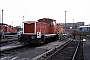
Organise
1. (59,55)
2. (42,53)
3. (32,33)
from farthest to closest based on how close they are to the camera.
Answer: (32,33) < (42,53) < (59,55)

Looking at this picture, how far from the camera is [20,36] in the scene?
820 inches

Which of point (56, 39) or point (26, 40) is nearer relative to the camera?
point (26, 40)

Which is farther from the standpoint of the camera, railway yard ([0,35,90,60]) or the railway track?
the railway track

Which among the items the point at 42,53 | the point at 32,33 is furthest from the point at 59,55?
the point at 32,33

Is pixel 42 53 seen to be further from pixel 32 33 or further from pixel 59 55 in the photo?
pixel 32 33

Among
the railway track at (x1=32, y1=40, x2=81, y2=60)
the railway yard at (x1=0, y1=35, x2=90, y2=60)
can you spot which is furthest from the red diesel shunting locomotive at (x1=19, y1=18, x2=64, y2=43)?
the railway track at (x1=32, y1=40, x2=81, y2=60)

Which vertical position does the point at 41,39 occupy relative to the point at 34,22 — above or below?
below

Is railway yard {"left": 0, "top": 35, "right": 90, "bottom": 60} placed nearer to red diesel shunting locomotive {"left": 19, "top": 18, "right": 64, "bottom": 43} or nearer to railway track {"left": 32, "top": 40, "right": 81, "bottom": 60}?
railway track {"left": 32, "top": 40, "right": 81, "bottom": 60}

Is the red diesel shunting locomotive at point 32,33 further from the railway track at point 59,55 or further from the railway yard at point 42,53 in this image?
the railway track at point 59,55

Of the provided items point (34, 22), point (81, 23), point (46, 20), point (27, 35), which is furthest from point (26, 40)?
point (81, 23)

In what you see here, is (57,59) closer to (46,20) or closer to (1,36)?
(46,20)

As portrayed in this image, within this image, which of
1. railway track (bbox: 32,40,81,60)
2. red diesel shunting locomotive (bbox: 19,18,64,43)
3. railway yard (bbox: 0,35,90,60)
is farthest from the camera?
red diesel shunting locomotive (bbox: 19,18,64,43)

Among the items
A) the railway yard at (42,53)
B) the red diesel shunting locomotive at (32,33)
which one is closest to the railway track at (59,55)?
the railway yard at (42,53)

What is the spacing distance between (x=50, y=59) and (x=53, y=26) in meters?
16.1
